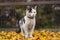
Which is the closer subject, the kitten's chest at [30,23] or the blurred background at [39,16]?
the kitten's chest at [30,23]

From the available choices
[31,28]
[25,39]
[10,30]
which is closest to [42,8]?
[10,30]

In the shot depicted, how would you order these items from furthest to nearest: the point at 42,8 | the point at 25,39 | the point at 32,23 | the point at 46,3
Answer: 1. the point at 42,8
2. the point at 46,3
3. the point at 32,23
4. the point at 25,39

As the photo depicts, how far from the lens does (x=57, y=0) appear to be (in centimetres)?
667

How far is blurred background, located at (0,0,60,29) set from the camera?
732 centimetres

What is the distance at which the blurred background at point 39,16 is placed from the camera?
7316 millimetres

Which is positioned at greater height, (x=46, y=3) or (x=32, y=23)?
(x=46, y=3)

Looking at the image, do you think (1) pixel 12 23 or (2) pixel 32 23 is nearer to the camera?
(2) pixel 32 23

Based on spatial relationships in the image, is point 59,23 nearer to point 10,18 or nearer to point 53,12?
point 53,12

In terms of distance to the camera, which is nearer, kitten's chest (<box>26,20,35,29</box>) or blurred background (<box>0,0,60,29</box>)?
kitten's chest (<box>26,20,35,29</box>)

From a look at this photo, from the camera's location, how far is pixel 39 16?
293 inches

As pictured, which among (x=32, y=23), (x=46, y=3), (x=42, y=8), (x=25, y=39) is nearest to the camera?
(x=25, y=39)

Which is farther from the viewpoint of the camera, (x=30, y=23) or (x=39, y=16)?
(x=39, y=16)

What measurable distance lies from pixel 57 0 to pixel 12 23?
171 centimetres

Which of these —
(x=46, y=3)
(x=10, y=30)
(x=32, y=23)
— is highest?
(x=46, y=3)
